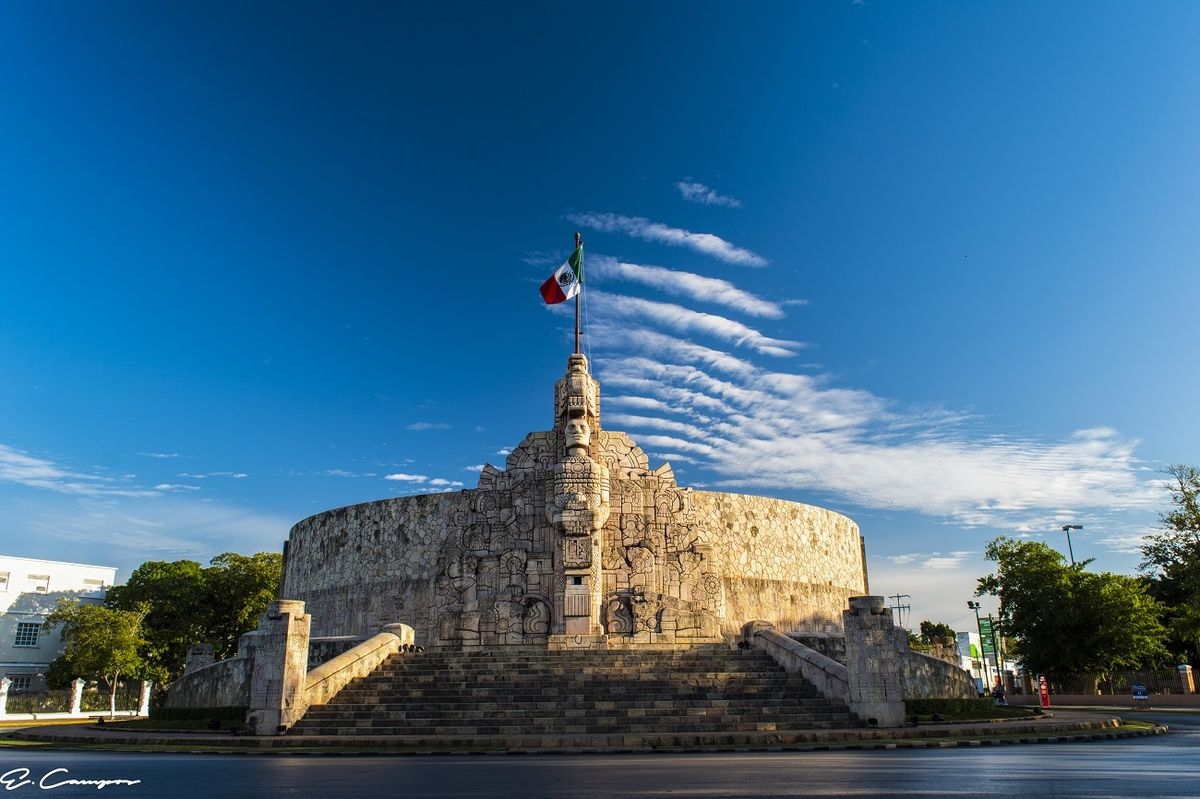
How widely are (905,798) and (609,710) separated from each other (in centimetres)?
998

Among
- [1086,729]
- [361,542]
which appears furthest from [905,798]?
[361,542]

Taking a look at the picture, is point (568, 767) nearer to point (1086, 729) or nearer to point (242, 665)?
point (1086, 729)

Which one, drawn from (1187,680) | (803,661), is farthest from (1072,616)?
(803,661)

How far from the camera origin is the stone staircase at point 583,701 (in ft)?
46.5

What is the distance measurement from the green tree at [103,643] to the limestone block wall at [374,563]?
11093 mm

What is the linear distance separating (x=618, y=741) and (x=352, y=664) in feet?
24.5

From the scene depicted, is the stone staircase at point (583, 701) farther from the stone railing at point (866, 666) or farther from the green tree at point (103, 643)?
the green tree at point (103, 643)

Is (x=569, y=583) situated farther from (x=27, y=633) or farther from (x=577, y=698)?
(x=27, y=633)

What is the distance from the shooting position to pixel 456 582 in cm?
2402

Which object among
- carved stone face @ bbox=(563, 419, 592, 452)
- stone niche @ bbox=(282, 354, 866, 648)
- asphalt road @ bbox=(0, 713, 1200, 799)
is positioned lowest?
asphalt road @ bbox=(0, 713, 1200, 799)

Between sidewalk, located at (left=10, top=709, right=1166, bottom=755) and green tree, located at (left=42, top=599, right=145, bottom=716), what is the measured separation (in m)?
25.6

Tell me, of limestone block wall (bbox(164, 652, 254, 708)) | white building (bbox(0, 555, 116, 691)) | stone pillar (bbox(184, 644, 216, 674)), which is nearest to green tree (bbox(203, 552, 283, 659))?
white building (bbox(0, 555, 116, 691))

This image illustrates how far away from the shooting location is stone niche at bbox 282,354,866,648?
75.8 ft

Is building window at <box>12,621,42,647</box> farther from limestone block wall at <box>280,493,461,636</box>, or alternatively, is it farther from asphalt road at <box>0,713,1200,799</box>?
asphalt road at <box>0,713,1200,799</box>
